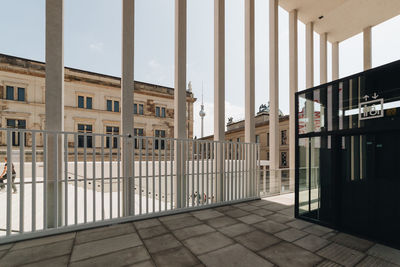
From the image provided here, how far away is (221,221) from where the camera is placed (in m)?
4.68

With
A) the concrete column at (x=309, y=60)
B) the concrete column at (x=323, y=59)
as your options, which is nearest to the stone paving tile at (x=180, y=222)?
Answer: the concrete column at (x=309, y=60)

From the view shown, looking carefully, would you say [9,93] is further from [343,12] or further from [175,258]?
[343,12]

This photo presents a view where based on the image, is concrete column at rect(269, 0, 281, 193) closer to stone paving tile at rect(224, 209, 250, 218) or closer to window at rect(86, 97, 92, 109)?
stone paving tile at rect(224, 209, 250, 218)

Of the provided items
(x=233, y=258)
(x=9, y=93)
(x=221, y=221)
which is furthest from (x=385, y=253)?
(x=9, y=93)

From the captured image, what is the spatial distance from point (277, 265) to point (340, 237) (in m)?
1.95

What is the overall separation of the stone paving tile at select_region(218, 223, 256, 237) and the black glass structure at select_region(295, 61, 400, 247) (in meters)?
1.62

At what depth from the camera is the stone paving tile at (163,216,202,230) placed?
4336mm

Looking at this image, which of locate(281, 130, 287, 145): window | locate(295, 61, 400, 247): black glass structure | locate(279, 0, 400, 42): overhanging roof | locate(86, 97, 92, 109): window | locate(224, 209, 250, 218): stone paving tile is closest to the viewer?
locate(295, 61, 400, 247): black glass structure

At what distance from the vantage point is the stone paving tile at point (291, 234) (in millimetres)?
3756

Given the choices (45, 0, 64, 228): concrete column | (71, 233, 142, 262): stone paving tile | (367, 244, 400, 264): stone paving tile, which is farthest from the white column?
(45, 0, 64, 228): concrete column

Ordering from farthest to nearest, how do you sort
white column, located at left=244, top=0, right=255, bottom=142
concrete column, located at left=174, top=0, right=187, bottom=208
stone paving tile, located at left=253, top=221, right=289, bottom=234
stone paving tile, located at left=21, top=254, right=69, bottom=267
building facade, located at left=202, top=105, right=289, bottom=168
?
building facade, located at left=202, top=105, right=289, bottom=168 < white column, located at left=244, top=0, right=255, bottom=142 < concrete column, located at left=174, top=0, right=187, bottom=208 < stone paving tile, located at left=253, top=221, right=289, bottom=234 < stone paving tile, located at left=21, top=254, right=69, bottom=267

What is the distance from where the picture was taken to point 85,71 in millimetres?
23625

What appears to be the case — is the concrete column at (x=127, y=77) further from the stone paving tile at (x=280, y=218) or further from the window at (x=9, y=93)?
the window at (x=9, y=93)

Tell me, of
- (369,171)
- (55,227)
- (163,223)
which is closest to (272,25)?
(369,171)
